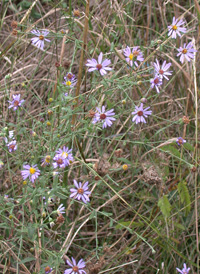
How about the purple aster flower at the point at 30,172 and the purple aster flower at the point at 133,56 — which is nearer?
the purple aster flower at the point at 30,172

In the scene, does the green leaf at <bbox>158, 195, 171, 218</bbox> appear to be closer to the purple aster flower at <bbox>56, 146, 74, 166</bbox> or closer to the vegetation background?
the vegetation background

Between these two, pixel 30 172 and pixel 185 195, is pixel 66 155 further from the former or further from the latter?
pixel 185 195

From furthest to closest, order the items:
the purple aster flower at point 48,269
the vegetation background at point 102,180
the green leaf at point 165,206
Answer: the green leaf at point 165,206 < the vegetation background at point 102,180 < the purple aster flower at point 48,269

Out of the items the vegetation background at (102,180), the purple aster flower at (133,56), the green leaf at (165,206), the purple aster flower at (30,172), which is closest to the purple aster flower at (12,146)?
the vegetation background at (102,180)

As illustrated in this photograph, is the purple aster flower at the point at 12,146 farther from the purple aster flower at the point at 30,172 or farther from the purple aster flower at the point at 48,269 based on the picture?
the purple aster flower at the point at 48,269

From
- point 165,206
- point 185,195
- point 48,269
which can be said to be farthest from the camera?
point 185,195

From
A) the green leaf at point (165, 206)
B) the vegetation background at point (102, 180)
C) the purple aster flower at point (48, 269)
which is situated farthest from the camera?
the green leaf at point (165, 206)

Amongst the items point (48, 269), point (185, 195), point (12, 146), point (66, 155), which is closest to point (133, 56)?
point (66, 155)

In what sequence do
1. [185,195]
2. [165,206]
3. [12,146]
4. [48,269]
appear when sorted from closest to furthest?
[48,269] < [12,146] < [165,206] < [185,195]

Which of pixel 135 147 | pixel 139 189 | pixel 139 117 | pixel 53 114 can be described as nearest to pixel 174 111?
pixel 135 147

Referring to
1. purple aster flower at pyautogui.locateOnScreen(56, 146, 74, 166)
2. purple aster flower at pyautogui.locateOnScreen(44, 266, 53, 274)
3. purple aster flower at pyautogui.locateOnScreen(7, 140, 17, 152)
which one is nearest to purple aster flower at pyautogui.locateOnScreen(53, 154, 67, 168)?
purple aster flower at pyautogui.locateOnScreen(56, 146, 74, 166)

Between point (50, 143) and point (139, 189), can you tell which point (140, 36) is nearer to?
point (139, 189)

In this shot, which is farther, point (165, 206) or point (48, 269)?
point (165, 206)

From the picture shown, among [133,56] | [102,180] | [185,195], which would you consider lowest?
[185,195]
